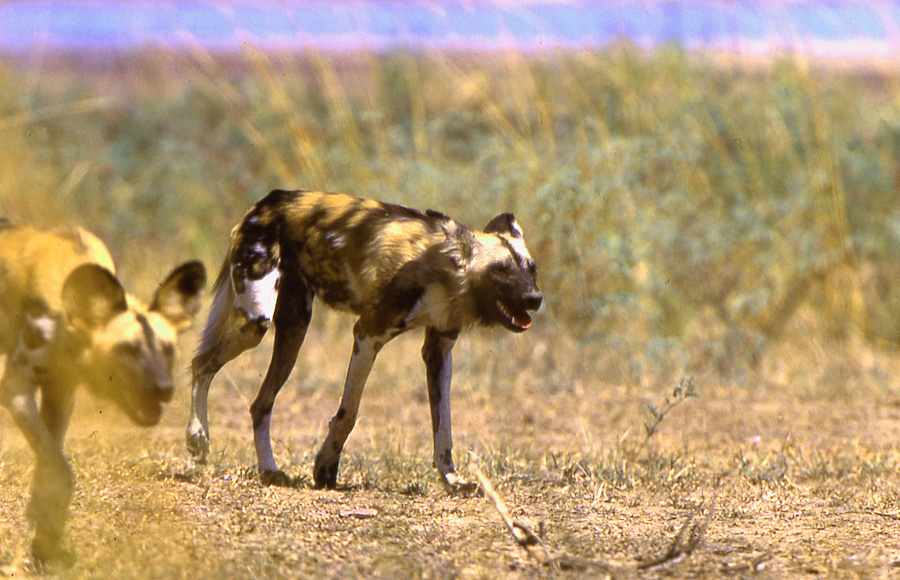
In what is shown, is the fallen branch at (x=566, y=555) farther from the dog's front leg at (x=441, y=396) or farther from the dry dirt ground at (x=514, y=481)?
the dog's front leg at (x=441, y=396)

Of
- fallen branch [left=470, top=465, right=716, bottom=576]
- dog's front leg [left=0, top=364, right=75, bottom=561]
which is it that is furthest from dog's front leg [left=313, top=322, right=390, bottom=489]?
dog's front leg [left=0, top=364, right=75, bottom=561]

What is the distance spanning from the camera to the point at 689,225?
9.40 metres

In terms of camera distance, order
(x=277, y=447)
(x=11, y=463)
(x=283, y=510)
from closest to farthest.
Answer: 1. (x=283, y=510)
2. (x=11, y=463)
3. (x=277, y=447)

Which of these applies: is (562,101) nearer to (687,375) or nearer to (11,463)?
(687,375)

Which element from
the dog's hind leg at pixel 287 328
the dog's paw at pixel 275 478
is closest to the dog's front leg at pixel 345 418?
the dog's paw at pixel 275 478

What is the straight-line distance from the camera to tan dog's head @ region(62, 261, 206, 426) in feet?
10.4

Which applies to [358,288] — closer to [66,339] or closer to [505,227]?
[505,227]

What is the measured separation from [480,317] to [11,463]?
2300 mm

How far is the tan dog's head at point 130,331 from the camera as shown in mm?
3168

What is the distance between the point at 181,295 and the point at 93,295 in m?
0.26

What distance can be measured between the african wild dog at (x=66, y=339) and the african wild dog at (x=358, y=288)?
142 cm

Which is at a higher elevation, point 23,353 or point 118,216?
point 118,216

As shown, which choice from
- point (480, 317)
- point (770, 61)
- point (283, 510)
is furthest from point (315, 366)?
Answer: point (770, 61)

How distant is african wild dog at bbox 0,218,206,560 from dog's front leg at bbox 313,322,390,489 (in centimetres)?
140
